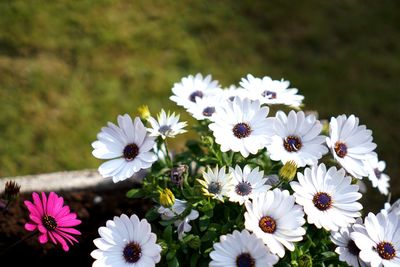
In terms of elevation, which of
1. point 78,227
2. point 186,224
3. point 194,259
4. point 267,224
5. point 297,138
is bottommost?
point 78,227

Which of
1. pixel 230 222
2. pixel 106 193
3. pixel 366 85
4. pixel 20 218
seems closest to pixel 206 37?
pixel 366 85

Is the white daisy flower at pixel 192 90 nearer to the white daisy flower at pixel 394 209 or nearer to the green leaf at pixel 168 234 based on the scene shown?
the green leaf at pixel 168 234

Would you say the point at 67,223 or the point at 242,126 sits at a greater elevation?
the point at 242,126

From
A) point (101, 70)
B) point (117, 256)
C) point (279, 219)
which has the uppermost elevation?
point (279, 219)

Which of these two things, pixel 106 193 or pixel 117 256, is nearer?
pixel 117 256

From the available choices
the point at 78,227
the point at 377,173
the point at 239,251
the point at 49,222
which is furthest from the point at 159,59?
the point at 239,251

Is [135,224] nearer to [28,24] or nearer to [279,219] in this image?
[279,219]

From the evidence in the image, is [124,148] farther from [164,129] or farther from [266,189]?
[266,189]
